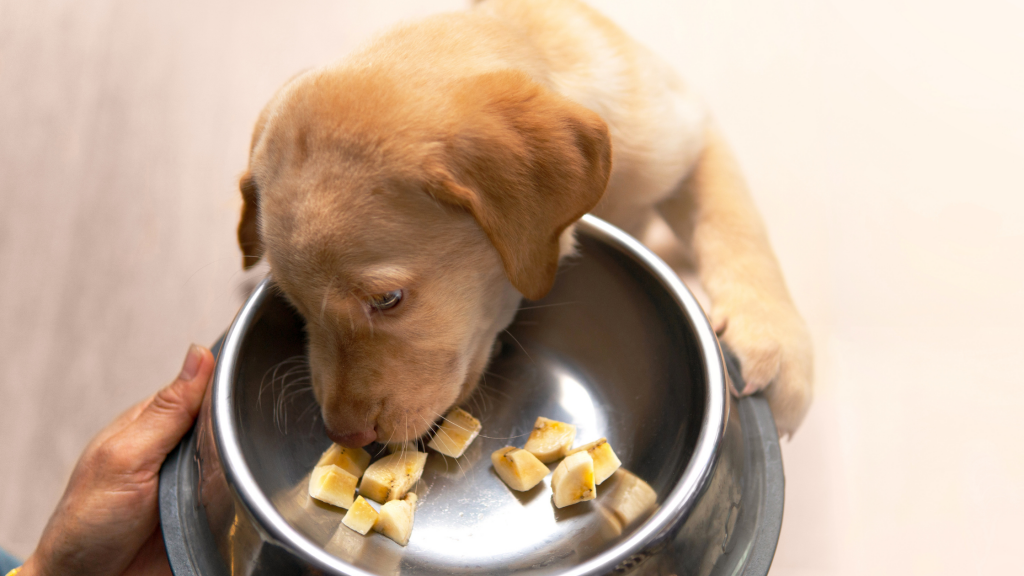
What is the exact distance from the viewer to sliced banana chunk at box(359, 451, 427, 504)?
64.2 inches

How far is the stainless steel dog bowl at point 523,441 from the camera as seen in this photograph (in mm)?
1425

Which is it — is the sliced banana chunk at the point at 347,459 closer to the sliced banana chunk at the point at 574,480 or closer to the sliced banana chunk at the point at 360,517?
the sliced banana chunk at the point at 360,517

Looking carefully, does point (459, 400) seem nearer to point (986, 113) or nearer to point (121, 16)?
point (986, 113)

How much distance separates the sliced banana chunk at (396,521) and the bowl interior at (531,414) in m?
0.02

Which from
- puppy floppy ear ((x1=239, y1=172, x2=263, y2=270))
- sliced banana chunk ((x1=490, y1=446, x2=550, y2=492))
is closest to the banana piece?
sliced banana chunk ((x1=490, y1=446, x2=550, y2=492))

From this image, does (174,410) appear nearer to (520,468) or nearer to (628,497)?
(520,468)

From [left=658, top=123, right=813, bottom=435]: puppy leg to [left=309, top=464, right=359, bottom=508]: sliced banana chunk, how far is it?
0.94 meters

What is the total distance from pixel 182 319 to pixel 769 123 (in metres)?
2.61

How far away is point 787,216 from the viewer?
10.1ft

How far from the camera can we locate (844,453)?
2543 millimetres

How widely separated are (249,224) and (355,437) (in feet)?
1.87

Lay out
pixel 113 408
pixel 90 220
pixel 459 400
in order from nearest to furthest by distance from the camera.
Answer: pixel 459 400, pixel 113 408, pixel 90 220

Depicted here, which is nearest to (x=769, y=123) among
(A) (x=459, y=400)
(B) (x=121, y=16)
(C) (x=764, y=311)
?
(C) (x=764, y=311)

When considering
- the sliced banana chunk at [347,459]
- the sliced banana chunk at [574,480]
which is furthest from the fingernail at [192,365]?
the sliced banana chunk at [574,480]
